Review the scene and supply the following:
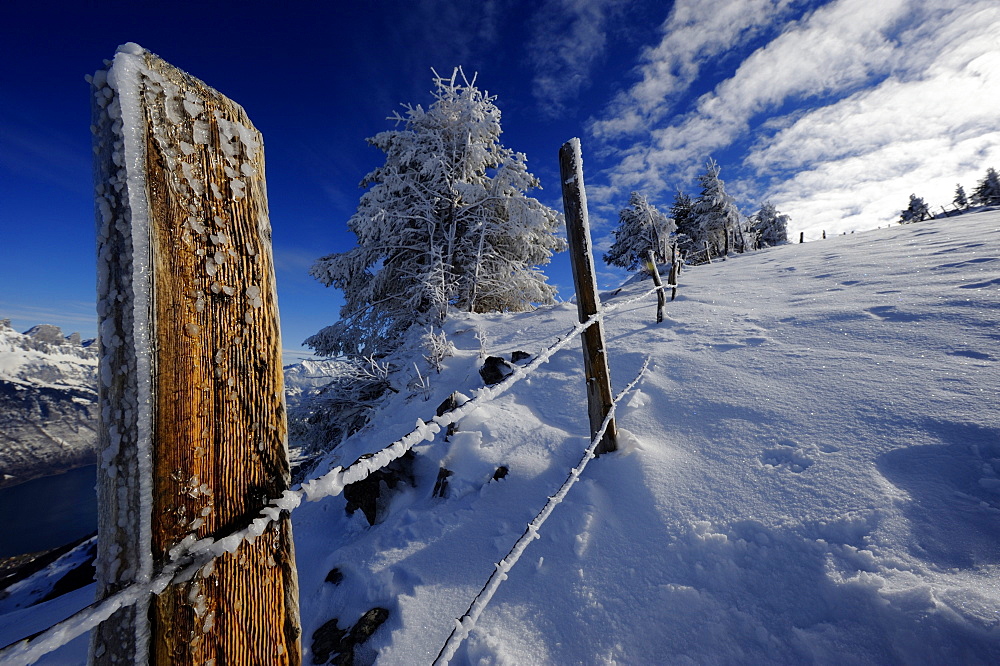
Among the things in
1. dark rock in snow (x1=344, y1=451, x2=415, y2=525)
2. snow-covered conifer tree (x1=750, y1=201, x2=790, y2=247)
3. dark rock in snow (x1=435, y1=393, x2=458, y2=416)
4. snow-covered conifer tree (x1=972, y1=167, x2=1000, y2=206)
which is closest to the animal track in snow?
dark rock in snow (x1=435, y1=393, x2=458, y2=416)

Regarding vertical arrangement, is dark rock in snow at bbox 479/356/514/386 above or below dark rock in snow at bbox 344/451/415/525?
above

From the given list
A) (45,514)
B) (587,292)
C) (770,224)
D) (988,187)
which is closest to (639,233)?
(770,224)

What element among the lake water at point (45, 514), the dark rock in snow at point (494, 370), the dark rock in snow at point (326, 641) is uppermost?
the dark rock in snow at point (494, 370)

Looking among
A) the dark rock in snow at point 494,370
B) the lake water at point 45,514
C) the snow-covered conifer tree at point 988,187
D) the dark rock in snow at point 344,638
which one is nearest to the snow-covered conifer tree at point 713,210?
the snow-covered conifer tree at point 988,187

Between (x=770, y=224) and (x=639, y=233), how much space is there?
1712cm

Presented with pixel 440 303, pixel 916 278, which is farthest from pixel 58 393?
pixel 916 278

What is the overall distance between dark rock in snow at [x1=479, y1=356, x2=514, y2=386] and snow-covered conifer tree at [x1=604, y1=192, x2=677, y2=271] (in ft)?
73.5

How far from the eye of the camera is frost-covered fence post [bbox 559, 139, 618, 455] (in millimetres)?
2689

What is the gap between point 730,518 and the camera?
193cm

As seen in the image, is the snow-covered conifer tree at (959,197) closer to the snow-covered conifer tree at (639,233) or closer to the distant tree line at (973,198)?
the distant tree line at (973,198)

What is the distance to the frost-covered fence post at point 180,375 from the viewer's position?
76 centimetres

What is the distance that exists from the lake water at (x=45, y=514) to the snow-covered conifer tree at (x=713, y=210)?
50.1 metres

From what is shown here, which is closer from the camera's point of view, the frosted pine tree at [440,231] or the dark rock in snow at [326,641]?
the dark rock in snow at [326,641]

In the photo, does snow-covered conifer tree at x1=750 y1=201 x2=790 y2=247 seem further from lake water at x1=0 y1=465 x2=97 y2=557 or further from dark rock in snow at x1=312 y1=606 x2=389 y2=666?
lake water at x1=0 y1=465 x2=97 y2=557
